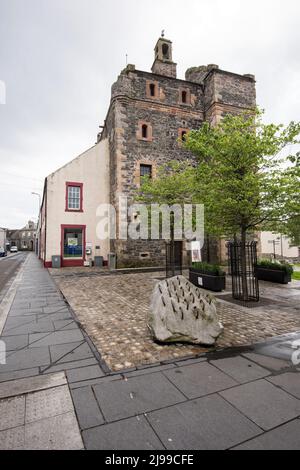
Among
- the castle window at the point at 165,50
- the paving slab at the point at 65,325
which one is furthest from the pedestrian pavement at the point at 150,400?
the castle window at the point at 165,50

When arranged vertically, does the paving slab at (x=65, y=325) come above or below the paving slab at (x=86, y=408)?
below

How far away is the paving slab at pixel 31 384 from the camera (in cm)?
299

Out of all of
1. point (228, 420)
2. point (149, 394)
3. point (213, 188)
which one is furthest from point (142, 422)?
point (213, 188)

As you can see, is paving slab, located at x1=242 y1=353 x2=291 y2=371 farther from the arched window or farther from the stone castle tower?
the arched window

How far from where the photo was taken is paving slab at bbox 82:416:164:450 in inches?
84.0

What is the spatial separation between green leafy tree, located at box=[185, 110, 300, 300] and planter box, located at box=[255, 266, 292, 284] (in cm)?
400

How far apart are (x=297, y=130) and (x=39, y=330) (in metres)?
8.56

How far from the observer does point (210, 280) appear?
32.0ft

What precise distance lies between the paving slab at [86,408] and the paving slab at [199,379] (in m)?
1.06

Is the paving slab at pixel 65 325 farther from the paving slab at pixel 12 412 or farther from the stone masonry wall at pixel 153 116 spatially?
the stone masonry wall at pixel 153 116

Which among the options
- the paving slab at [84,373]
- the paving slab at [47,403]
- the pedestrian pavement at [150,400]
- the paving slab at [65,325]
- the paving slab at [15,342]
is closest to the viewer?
the pedestrian pavement at [150,400]

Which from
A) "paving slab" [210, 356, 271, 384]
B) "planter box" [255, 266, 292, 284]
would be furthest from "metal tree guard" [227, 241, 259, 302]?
"paving slab" [210, 356, 271, 384]

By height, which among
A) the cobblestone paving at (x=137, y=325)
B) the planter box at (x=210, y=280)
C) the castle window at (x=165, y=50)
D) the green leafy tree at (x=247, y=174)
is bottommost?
the cobblestone paving at (x=137, y=325)

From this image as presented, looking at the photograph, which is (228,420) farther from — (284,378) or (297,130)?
(297,130)
